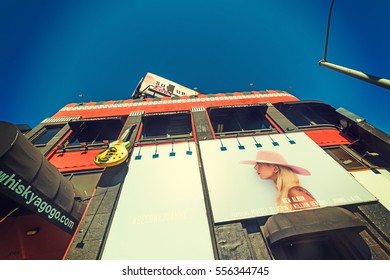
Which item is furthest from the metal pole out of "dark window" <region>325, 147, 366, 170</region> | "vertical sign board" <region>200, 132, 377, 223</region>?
"dark window" <region>325, 147, 366, 170</region>

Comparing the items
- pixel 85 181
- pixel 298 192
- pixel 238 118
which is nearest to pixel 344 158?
pixel 298 192

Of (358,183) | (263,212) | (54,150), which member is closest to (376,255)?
(358,183)

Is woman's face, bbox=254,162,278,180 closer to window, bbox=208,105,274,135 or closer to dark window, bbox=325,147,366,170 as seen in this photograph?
dark window, bbox=325,147,366,170

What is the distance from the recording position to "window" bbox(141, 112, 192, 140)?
17406mm

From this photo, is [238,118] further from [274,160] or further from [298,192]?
[298,192]

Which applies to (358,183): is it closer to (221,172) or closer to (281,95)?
(221,172)

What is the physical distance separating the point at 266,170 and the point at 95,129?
1591 centimetres

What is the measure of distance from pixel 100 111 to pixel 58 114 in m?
4.48

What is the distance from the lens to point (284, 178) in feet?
33.4

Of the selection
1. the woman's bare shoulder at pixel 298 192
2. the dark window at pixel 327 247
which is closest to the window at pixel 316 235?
the dark window at pixel 327 247

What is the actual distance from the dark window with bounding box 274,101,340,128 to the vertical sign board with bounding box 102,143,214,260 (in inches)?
493

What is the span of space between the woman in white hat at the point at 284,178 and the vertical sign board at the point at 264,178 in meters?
0.05

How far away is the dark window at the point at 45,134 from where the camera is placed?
15.8 meters

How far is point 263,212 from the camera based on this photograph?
8.62 metres
